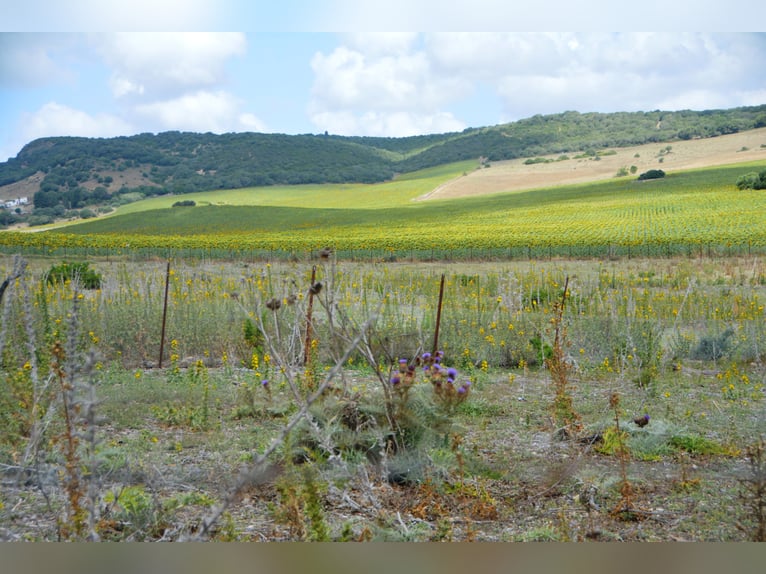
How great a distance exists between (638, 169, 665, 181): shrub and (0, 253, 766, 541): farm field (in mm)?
24908

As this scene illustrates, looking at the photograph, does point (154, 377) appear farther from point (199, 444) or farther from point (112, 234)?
point (112, 234)

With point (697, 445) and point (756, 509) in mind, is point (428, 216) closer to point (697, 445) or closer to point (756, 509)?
point (697, 445)

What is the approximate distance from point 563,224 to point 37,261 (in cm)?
949

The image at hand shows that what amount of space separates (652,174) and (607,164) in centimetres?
246

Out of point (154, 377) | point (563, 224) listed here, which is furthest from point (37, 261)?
point (563, 224)

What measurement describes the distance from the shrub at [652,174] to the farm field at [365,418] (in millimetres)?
24908

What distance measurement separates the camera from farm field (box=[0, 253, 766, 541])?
2473 millimetres

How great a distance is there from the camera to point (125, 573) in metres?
2.12

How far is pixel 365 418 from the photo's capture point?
131 inches

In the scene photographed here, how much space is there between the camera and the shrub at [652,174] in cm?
2970

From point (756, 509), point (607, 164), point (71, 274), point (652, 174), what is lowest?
point (756, 509)

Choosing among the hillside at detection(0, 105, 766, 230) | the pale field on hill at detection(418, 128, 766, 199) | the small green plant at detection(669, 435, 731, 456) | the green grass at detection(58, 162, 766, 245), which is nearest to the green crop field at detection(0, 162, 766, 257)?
the green grass at detection(58, 162, 766, 245)

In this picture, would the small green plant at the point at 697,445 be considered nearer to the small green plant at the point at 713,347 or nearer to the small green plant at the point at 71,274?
the small green plant at the point at 713,347

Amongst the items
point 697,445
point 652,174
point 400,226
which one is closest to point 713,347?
point 697,445
